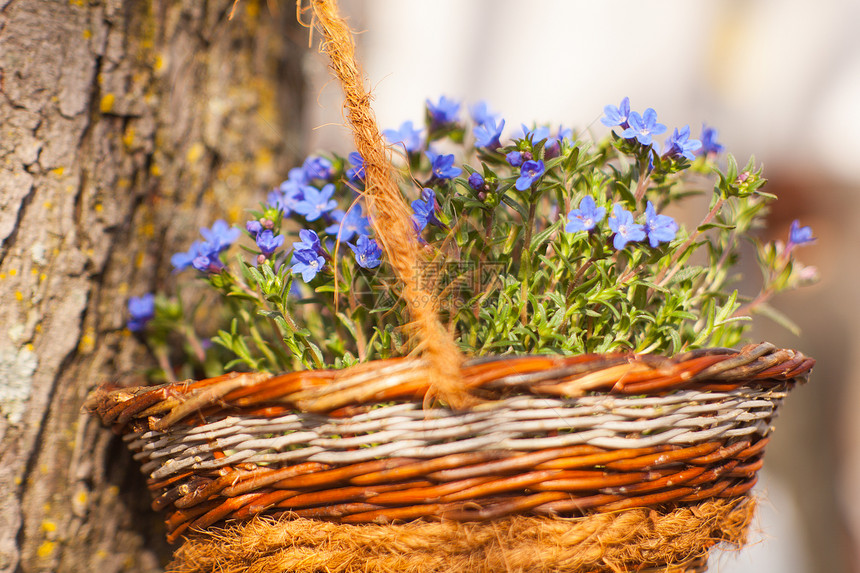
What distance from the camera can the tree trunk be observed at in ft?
3.15

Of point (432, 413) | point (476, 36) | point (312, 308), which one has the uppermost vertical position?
point (476, 36)

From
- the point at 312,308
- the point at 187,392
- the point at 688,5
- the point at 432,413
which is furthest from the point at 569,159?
the point at 688,5

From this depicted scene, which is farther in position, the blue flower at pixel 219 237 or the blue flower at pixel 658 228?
the blue flower at pixel 219 237

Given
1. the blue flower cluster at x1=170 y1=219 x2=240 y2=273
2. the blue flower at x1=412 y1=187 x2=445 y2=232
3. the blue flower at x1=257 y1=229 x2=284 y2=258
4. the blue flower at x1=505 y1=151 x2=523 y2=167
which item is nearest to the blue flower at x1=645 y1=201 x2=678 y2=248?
the blue flower at x1=505 y1=151 x2=523 y2=167

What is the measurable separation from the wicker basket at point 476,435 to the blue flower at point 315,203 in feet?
1.05

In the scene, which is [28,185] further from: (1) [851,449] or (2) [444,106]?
(1) [851,449]

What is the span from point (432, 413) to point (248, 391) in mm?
248

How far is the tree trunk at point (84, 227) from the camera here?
96 centimetres

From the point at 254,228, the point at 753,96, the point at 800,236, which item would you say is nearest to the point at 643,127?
the point at 800,236

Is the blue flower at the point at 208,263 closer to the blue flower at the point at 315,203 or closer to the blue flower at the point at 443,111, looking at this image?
the blue flower at the point at 315,203

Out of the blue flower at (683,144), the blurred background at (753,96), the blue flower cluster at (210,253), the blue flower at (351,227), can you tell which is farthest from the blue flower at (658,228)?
the blurred background at (753,96)

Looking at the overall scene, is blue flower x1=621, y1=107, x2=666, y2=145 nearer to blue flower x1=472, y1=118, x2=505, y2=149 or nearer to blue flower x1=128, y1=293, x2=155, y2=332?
blue flower x1=472, y1=118, x2=505, y2=149

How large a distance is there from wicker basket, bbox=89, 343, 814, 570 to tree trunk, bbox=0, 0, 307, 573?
363mm

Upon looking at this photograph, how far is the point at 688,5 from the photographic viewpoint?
7.09 ft
